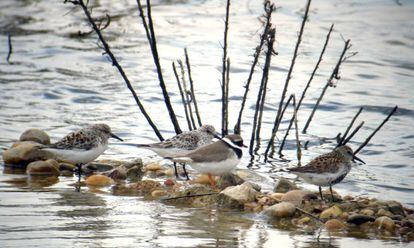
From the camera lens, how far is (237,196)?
9.74 meters

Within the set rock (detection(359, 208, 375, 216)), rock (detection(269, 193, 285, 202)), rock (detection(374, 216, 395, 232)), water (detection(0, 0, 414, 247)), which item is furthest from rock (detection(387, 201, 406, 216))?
rock (detection(269, 193, 285, 202))

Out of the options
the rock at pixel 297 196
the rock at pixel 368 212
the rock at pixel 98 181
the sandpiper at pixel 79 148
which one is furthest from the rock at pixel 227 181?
the rock at pixel 368 212

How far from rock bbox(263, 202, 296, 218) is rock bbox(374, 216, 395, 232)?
3.19 ft

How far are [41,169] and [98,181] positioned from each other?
3.26 feet

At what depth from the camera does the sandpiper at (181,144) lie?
460 inches

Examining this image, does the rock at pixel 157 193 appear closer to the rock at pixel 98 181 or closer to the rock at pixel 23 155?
the rock at pixel 98 181

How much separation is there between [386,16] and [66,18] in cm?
1041

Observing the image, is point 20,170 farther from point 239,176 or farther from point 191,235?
point 191,235

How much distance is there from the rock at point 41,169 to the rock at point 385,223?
4770 millimetres

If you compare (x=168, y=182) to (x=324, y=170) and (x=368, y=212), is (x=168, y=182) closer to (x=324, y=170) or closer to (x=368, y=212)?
(x=324, y=170)

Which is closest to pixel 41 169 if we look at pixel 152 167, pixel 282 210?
pixel 152 167

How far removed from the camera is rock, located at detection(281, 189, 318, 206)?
32.4ft

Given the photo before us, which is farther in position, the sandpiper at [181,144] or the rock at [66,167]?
the rock at [66,167]

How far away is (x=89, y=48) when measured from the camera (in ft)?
74.6
